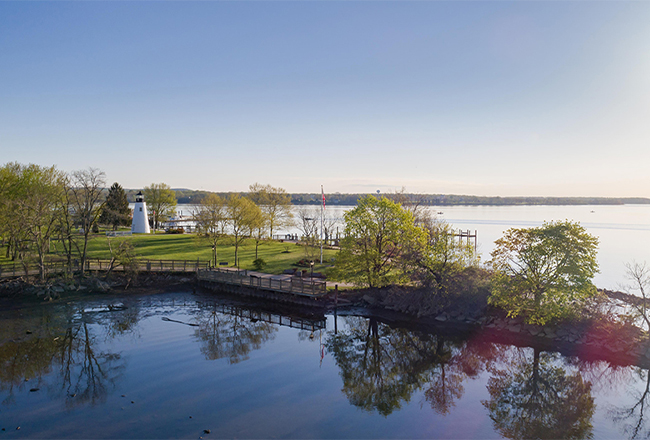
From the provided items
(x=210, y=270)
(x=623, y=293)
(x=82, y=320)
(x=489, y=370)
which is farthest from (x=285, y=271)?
(x=623, y=293)

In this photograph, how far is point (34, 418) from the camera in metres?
16.0

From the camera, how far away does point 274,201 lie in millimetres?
76500

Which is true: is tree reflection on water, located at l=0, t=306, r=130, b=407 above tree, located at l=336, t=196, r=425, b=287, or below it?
below

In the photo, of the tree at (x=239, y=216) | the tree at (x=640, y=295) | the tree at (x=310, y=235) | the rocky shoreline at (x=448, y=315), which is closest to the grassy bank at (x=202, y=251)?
the tree at (x=310, y=235)

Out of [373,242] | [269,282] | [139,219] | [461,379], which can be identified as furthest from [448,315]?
[139,219]

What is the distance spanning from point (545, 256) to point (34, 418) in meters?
30.6

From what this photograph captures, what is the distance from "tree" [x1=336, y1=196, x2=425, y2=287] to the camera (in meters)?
35.2

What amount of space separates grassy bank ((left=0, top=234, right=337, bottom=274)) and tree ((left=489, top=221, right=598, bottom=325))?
20.7 metres

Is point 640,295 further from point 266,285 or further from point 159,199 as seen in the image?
point 159,199

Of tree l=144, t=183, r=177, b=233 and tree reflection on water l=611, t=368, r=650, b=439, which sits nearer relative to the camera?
tree reflection on water l=611, t=368, r=650, b=439

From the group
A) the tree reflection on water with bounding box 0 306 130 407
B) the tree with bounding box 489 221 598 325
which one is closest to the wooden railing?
the tree reflection on water with bounding box 0 306 130 407

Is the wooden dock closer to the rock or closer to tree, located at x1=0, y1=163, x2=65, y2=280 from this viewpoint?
the rock

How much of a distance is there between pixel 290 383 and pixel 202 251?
38757 mm

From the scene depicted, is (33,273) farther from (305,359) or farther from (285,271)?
(305,359)
